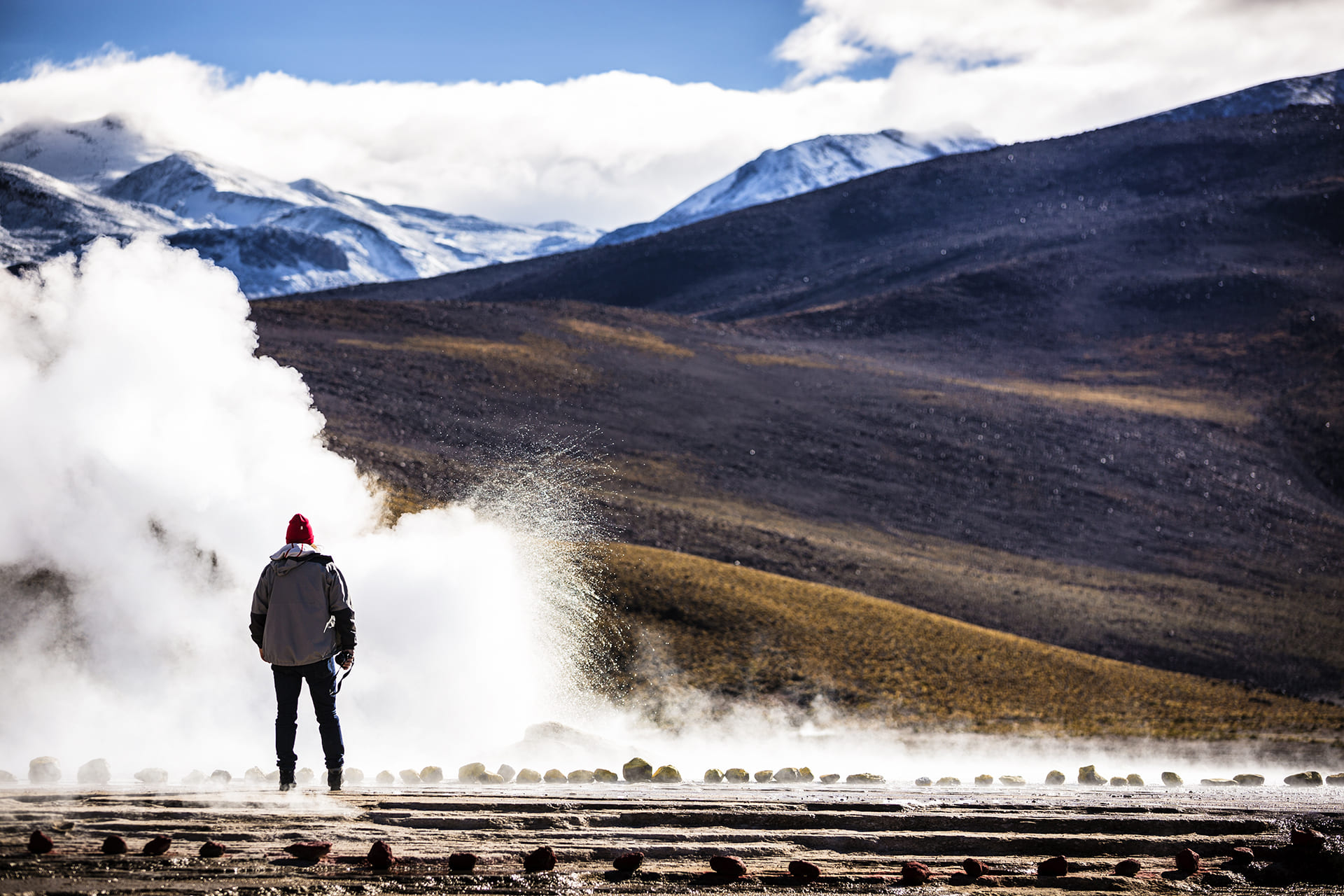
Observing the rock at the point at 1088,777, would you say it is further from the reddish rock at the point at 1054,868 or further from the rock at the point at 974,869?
the rock at the point at 974,869

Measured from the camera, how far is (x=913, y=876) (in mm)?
7184

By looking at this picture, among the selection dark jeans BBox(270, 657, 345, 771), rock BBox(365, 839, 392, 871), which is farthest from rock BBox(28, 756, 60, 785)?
rock BBox(365, 839, 392, 871)

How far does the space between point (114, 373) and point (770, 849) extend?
10525 millimetres

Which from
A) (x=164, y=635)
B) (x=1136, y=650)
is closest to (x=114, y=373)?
(x=164, y=635)

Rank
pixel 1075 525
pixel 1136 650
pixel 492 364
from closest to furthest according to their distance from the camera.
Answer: pixel 1136 650 < pixel 1075 525 < pixel 492 364

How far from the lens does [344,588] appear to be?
9.26m

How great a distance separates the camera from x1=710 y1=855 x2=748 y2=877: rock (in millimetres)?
7043

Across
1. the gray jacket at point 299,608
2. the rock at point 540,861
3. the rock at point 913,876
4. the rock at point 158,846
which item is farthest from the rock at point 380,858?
the rock at point 913,876

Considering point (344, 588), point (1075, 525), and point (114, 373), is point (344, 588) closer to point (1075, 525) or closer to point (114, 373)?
point (114, 373)

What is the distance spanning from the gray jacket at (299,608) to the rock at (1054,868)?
4865 mm

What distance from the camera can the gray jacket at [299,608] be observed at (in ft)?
29.9

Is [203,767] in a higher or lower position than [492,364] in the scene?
lower

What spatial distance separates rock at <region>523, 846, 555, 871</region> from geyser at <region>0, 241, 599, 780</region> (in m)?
6.82

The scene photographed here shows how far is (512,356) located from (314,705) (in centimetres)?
6124
